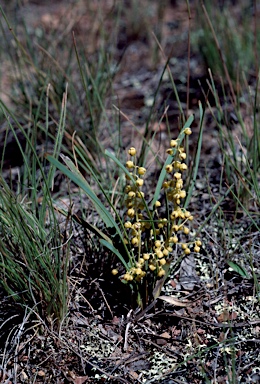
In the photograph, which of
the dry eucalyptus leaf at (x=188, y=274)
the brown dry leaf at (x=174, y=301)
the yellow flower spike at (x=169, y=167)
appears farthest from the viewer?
the dry eucalyptus leaf at (x=188, y=274)

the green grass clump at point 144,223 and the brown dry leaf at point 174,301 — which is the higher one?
the green grass clump at point 144,223

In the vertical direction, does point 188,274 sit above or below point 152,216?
below

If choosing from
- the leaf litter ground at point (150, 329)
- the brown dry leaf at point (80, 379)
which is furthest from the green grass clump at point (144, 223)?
the brown dry leaf at point (80, 379)

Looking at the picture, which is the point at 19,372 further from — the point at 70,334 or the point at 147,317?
the point at 147,317

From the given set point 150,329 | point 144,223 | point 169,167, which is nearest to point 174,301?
point 150,329

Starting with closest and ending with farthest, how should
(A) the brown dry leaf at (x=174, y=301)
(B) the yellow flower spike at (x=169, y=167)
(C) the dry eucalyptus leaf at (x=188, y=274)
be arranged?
(B) the yellow flower spike at (x=169, y=167) < (A) the brown dry leaf at (x=174, y=301) < (C) the dry eucalyptus leaf at (x=188, y=274)

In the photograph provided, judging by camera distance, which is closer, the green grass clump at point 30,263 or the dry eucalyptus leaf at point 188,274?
the green grass clump at point 30,263

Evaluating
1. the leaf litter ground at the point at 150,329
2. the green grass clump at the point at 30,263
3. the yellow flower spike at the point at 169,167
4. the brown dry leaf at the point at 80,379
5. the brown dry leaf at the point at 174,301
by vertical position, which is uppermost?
the yellow flower spike at the point at 169,167

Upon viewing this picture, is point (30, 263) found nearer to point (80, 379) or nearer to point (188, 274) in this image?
point (80, 379)

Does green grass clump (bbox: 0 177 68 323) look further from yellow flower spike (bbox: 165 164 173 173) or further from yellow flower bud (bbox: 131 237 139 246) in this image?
yellow flower spike (bbox: 165 164 173 173)

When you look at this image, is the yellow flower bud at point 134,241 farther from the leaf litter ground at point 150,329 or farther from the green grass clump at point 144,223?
the leaf litter ground at point 150,329

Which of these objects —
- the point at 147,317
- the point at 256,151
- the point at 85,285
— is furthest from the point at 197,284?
the point at 256,151

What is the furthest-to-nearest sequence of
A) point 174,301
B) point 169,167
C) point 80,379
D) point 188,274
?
point 188,274 → point 174,301 → point 80,379 → point 169,167
